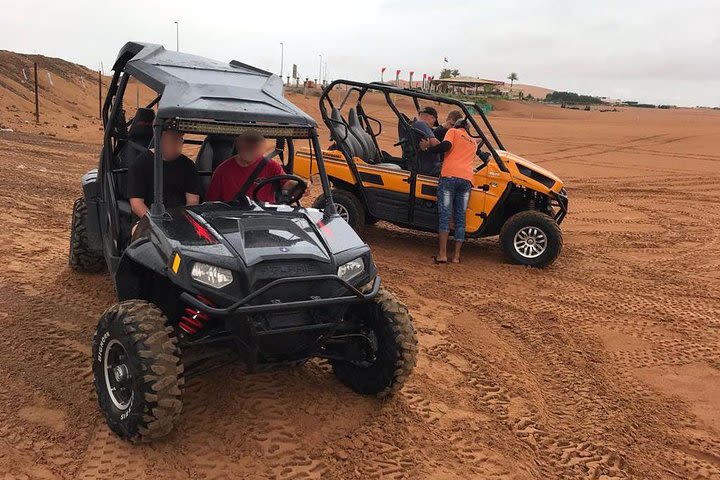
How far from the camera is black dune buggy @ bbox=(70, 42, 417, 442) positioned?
2887mm

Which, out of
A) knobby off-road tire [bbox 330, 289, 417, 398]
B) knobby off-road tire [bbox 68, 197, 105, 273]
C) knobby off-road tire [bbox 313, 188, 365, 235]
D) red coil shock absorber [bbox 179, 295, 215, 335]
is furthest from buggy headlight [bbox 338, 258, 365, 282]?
knobby off-road tire [bbox 313, 188, 365, 235]

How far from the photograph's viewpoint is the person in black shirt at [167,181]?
370cm

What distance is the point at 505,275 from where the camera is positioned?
6621mm

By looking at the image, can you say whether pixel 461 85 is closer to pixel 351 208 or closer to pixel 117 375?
pixel 351 208

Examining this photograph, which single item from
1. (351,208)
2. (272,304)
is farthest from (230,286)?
(351,208)

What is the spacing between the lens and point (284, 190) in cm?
399

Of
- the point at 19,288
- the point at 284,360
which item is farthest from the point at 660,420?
the point at 19,288

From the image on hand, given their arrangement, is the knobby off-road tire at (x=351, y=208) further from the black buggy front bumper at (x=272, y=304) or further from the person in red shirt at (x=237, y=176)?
the black buggy front bumper at (x=272, y=304)

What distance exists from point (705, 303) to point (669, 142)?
911 inches

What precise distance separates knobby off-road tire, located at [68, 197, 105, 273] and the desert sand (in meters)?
0.16

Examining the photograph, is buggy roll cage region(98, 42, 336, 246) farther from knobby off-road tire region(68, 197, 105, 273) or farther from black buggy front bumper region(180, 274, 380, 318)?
knobby off-road tire region(68, 197, 105, 273)

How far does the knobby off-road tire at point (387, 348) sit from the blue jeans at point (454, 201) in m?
3.46

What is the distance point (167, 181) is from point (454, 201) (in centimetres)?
397

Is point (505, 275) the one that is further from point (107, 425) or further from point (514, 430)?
point (107, 425)
